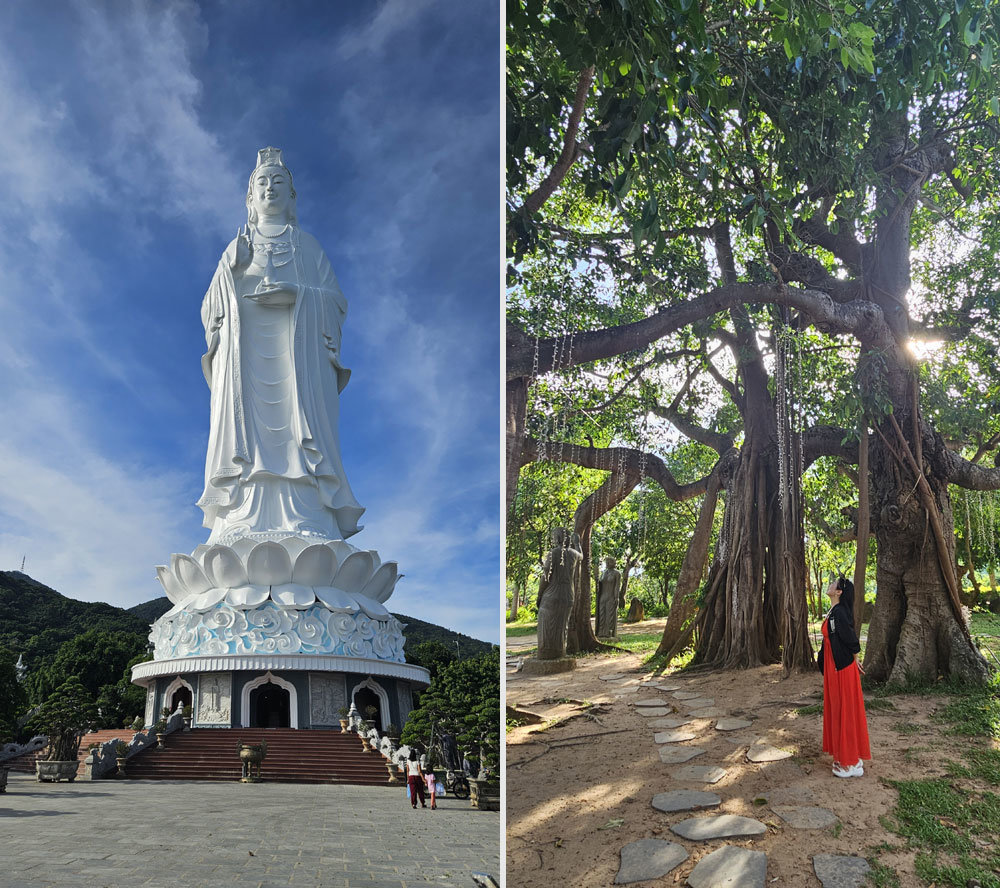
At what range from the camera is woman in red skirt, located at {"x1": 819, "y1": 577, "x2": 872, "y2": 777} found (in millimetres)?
2359

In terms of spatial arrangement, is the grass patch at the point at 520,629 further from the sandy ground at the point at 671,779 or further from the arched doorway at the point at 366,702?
the arched doorway at the point at 366,702

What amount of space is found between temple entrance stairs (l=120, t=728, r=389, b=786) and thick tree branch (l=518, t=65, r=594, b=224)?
483 centimetres

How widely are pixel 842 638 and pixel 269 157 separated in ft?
24.6

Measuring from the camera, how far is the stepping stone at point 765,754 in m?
2.48

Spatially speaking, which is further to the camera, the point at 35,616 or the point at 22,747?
the point at 22,747

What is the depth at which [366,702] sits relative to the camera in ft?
26.6

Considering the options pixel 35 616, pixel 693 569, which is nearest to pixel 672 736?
pixel 693 569

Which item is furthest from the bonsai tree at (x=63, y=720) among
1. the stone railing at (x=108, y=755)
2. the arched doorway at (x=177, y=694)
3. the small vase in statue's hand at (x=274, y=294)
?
the small vase in statue's hand at (x=274, y=294)

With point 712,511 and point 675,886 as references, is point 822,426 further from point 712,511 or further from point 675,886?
point 675,886

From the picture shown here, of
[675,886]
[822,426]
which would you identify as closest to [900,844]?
[675,886]

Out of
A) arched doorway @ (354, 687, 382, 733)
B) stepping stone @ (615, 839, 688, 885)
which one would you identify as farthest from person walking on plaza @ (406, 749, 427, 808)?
arched doorway @ (354, 687, 382, 733)

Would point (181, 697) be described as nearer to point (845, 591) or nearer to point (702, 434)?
point (702, 434)

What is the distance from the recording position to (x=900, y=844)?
2037 mm

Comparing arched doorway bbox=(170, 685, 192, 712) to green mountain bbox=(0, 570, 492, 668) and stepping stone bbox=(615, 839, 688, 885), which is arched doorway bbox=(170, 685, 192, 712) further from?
stepping stone bbox=(615, 839, 688, 885)
